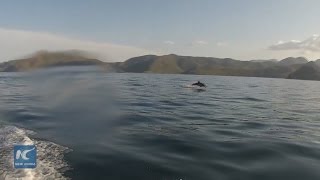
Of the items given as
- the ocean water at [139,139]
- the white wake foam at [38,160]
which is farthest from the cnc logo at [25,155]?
the ocean water at [139,139]

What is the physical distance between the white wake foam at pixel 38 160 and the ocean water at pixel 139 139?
0.15 feet

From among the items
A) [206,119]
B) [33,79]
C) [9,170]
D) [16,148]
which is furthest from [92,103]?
[16,148]

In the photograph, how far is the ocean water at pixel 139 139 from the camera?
17016 mm

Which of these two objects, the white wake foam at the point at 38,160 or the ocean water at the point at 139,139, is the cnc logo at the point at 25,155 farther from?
the ocean water at the point at 139,139

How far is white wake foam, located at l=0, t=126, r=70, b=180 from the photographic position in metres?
15.4

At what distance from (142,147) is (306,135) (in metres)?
15.1

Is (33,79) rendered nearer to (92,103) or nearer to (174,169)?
(92,103)

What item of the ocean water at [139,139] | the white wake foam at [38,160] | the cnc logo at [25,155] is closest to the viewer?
the cnc logo at [25,155]

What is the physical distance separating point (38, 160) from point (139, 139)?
26.8 feet

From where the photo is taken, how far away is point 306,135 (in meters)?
29.0

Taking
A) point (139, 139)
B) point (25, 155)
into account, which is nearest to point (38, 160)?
point (25, 155)

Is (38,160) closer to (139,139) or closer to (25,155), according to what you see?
(25,155)

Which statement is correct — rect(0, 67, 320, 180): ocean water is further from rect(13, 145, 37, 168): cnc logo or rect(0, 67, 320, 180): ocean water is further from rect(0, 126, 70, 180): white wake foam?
rect(13, 145, 37, 168): cnc logo

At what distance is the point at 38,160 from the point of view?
17.8m
